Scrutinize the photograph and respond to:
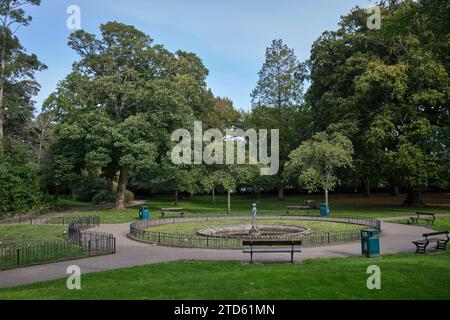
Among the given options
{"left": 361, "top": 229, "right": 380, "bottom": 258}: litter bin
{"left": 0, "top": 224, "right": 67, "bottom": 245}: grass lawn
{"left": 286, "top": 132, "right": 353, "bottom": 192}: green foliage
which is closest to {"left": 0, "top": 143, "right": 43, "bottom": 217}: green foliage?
{"left": 0, "top": 224, "right": 67, "bottom": 245}: grass lawn

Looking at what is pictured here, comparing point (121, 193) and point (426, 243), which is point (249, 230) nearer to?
point (426, 243)

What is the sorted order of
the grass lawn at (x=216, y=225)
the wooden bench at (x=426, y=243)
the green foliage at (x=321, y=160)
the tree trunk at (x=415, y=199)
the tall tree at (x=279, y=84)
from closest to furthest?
1. the wooden bench at (x=426, y=243)
2. the grass lawn at (x=216, y=225)
3. the green foliage at (x=321, y=160)
4. the tree trunk at (x=415, y=199)
5. the tall tree at (x=279, y=84)

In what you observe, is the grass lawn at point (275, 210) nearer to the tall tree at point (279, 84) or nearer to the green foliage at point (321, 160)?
the green foliage at point (321, 160)

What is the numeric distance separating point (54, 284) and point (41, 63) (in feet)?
129

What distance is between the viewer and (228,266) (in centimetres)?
1436

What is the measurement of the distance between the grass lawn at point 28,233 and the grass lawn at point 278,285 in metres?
9.91

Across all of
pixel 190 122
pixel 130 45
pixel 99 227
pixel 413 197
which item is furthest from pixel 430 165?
pixel 130 45

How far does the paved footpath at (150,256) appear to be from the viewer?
1357 centimetres

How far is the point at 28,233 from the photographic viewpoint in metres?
24.0

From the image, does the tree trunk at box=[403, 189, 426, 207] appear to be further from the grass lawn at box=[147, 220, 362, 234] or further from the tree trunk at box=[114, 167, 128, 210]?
the tree trunk at box=[114, 167, 128, 210]

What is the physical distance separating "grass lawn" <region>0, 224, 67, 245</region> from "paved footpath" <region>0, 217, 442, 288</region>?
431 centimetres

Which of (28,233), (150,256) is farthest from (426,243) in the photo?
(28,233)

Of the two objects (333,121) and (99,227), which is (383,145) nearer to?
(333,121)

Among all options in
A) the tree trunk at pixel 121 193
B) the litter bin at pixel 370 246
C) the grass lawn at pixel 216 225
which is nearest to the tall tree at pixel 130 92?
the tree trunk at pixel 121 193
